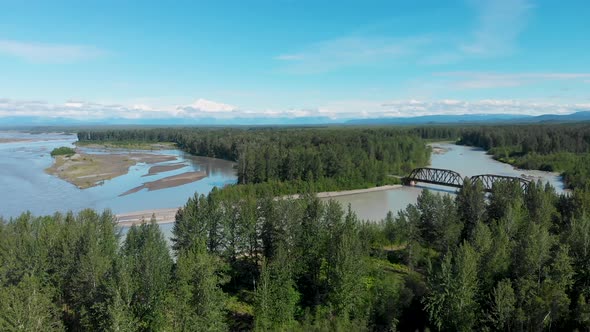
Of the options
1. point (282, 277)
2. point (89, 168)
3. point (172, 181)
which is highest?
point (282, 277)

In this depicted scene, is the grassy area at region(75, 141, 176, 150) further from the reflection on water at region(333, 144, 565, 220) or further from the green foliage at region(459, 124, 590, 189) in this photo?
the green foliage at region(459, 124, 590, 189)

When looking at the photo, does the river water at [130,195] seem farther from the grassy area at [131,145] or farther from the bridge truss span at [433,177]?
the grassy area at [131,145]

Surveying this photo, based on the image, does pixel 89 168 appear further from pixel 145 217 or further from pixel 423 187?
pixel 423 187

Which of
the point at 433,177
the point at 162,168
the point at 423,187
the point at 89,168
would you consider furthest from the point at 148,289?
the point at 89,168

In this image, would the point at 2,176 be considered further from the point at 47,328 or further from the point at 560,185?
the point at 560,185

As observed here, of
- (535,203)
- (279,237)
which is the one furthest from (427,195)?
(279,237)
